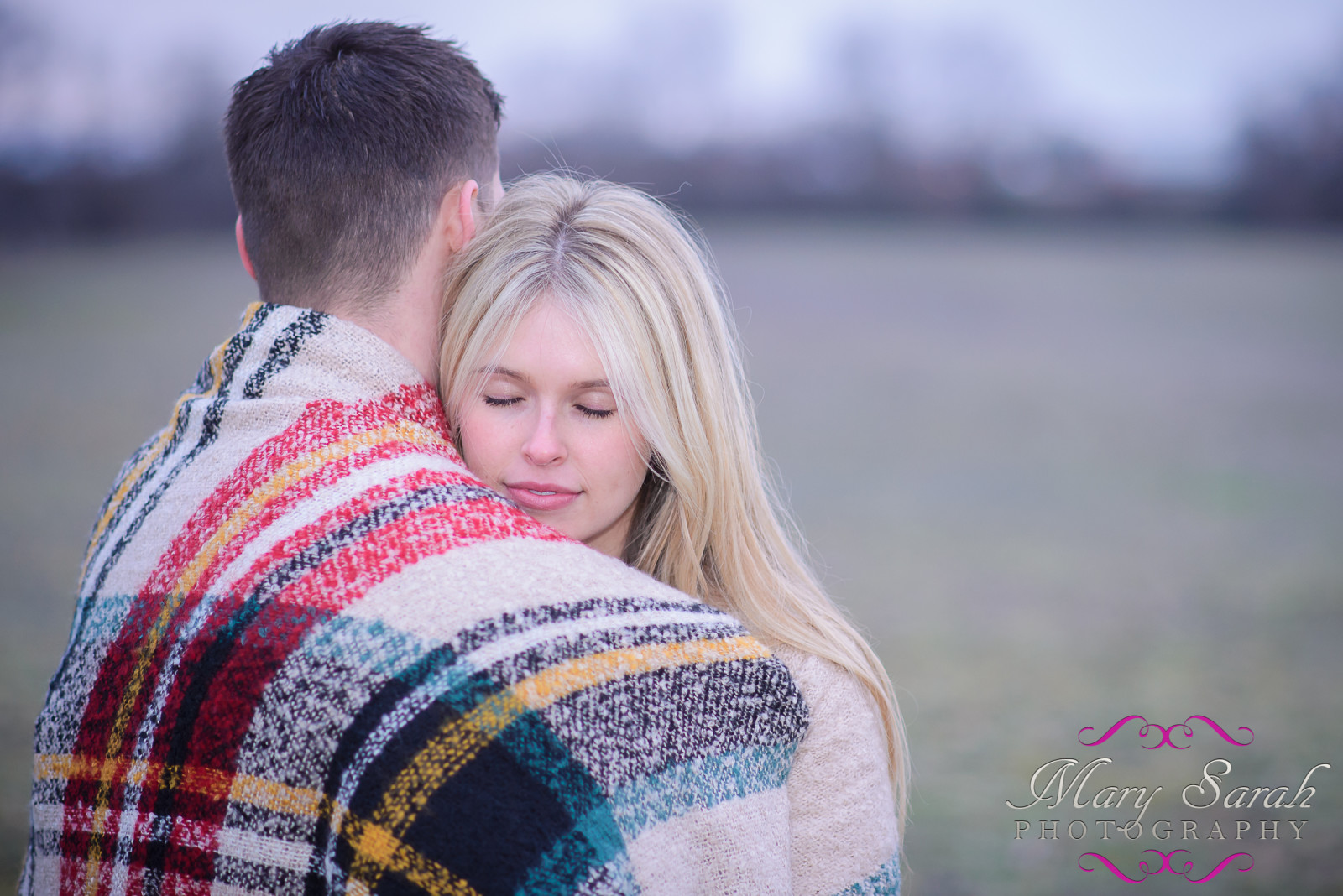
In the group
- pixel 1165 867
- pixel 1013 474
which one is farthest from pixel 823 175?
pixel 1165 867

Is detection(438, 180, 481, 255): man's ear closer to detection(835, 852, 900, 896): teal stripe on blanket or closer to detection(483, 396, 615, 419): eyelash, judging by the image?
detection(483, 396, 615, 419): eyelash

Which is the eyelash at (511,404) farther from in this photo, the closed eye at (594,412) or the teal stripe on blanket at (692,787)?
the teal stripe on blanket at (692,787)

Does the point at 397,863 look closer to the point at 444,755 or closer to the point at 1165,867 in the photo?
the point at 444,755

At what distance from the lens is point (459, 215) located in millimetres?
2092

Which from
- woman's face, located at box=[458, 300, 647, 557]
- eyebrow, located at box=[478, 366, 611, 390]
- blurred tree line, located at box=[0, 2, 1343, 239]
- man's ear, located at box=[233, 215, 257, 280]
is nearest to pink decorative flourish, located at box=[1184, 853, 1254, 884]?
woman's face, located at box=[458, 300, 647, 557]

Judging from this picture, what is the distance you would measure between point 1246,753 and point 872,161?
21.5 metres

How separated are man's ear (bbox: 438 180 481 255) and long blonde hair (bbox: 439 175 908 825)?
0.03m

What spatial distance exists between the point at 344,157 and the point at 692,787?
130cm

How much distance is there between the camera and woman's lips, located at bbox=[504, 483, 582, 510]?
1.97 metres

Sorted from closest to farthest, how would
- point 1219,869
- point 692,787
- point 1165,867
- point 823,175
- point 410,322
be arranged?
point 692,787 < point 410,322 < point 1219,869 < point 1165,867 < point 823,175

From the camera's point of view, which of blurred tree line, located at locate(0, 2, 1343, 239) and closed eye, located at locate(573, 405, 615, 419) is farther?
A: blurred tree line, located at locate(0, 2, 1343, 239)

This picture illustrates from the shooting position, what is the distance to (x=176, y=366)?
20.7 m

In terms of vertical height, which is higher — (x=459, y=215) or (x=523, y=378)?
(x=459, y=215)

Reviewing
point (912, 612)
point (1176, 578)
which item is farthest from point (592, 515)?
point (1176, 578)
